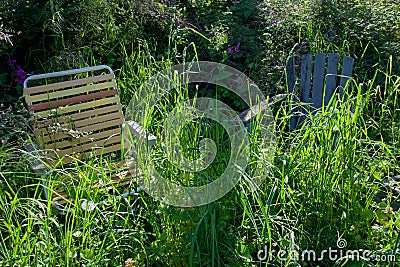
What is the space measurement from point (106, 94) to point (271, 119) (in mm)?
1202

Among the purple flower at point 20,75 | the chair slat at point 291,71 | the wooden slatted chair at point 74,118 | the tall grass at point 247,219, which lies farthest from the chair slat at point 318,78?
the purple flower at point 20,75

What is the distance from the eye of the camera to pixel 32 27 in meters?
4.26

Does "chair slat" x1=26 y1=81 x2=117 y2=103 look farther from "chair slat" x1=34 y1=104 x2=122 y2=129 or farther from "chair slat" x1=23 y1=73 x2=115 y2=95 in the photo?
"chair slat" x1=34 y1=104 x2=122 y2=129

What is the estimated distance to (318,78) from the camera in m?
3.58

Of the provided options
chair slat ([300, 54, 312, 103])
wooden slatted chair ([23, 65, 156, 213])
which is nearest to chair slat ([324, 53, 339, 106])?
chair slat ([300, 54, 312, 103])

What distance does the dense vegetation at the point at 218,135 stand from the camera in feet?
6.95

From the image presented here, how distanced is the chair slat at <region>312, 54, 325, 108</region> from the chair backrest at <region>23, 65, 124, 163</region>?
59.2 inches

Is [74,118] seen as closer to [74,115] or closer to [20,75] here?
[74,115]

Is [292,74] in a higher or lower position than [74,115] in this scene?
higher

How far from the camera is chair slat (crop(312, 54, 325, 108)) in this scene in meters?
3.53

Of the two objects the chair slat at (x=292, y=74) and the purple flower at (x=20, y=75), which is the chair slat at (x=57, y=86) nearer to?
the purple flower at (x=20, y=75)

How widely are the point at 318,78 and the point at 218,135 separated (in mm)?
1428

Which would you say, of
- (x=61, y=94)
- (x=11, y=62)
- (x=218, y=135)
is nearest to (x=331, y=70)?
(x=218, y=135)

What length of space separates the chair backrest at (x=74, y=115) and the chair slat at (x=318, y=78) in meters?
1.50
